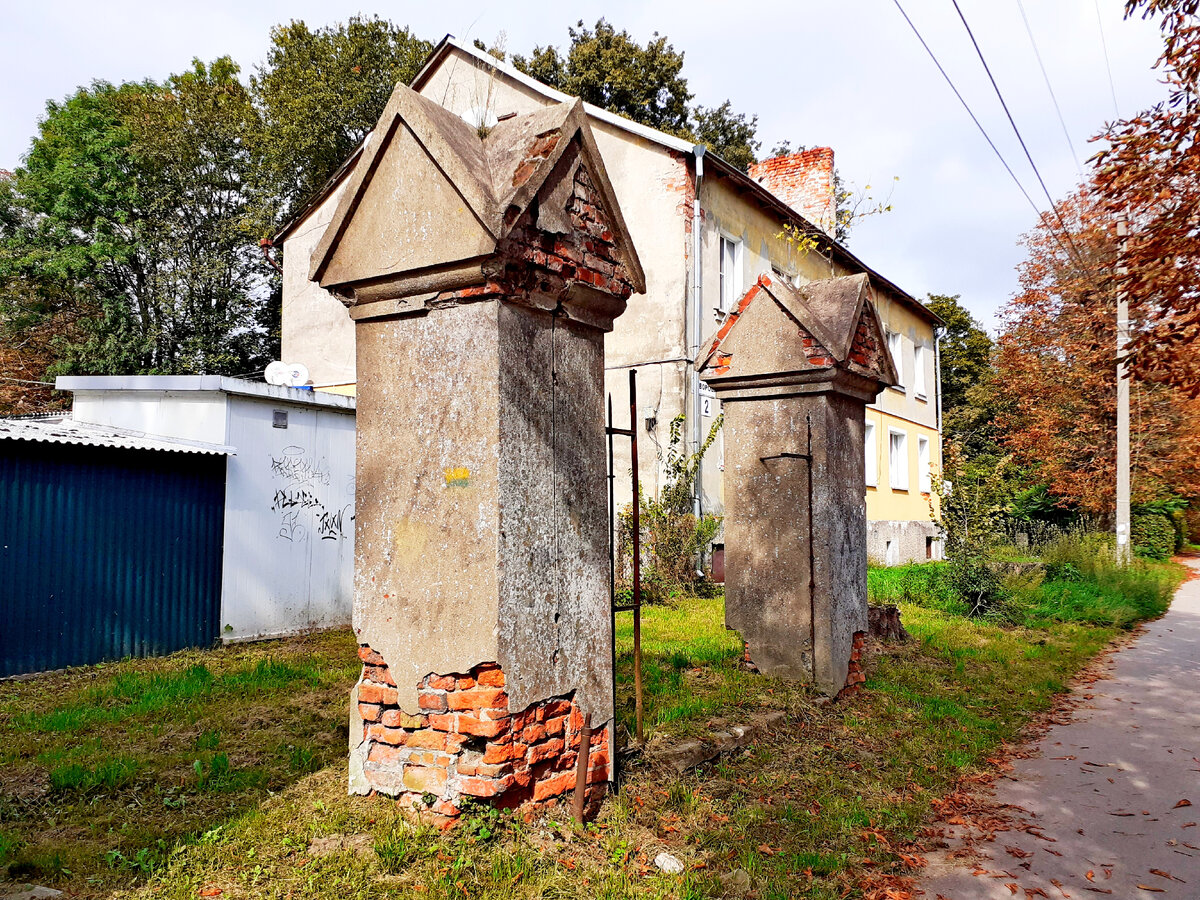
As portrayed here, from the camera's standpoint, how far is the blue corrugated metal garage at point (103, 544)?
25.0 ft

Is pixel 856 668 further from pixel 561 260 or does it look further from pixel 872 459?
pixel 872 459

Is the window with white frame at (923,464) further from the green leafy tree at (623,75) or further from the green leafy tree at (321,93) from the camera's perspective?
the green leafy tree at (321,93)

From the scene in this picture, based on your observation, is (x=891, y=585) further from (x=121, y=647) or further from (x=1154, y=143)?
(x=121, y=647)

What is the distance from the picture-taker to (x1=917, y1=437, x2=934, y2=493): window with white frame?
24.0m

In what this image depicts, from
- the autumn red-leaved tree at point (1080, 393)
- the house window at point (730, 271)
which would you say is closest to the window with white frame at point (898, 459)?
the autumn red-leaved tree at point (1080, 393)

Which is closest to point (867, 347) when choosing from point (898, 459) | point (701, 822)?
point (701, 822)

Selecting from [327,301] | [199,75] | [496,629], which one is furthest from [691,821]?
[199,75]

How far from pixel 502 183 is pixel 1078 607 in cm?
1177

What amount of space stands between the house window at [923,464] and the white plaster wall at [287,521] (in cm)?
1820

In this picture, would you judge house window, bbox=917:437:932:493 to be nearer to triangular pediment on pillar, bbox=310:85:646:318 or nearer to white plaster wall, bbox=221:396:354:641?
white plaster wall, bbox=221:396:354:641

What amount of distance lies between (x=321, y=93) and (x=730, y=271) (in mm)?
14808

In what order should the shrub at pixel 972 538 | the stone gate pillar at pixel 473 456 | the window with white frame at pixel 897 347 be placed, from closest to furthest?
the stone gate pillar at pixel 473 456
the shrub at pixel 972 538
the window with white frame at pixel 897 347

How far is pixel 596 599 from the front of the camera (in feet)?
13.0

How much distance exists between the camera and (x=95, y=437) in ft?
26.6
